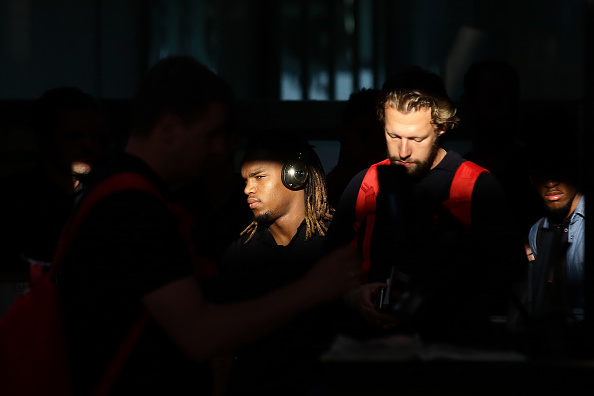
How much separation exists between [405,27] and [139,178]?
3.22 meters

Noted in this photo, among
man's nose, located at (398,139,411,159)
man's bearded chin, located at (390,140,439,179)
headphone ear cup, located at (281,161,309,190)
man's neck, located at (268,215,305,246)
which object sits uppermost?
man's nose, located at (398,139,411,159)

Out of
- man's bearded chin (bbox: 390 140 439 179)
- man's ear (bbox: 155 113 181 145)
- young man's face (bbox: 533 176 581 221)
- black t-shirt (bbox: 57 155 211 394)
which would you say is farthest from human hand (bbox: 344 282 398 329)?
man's ear (bbox: 155 113 181 145)

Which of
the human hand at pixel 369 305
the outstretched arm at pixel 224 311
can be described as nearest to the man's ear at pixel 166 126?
the outstretched arm at pixel 224 311

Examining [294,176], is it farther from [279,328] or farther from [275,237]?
[279,328]

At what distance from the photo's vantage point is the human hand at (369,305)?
9.95 ft

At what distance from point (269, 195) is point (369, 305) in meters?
0.71

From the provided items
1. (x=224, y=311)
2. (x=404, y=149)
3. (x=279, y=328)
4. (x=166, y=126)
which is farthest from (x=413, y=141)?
(x=224, y=311)

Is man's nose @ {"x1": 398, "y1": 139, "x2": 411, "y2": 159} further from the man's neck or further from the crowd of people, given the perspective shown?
the man's neck

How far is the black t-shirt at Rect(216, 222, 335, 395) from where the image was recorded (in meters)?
3.24

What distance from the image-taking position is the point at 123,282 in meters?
1.81

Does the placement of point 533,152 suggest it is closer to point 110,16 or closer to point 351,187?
point 351,187

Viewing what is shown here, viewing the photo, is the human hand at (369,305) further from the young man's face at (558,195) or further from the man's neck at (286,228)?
the young man's face at (558,195)

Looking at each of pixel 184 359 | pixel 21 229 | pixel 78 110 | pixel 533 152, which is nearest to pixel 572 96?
pixel 533 152

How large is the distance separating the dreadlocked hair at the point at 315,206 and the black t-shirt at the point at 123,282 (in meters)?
1.68
